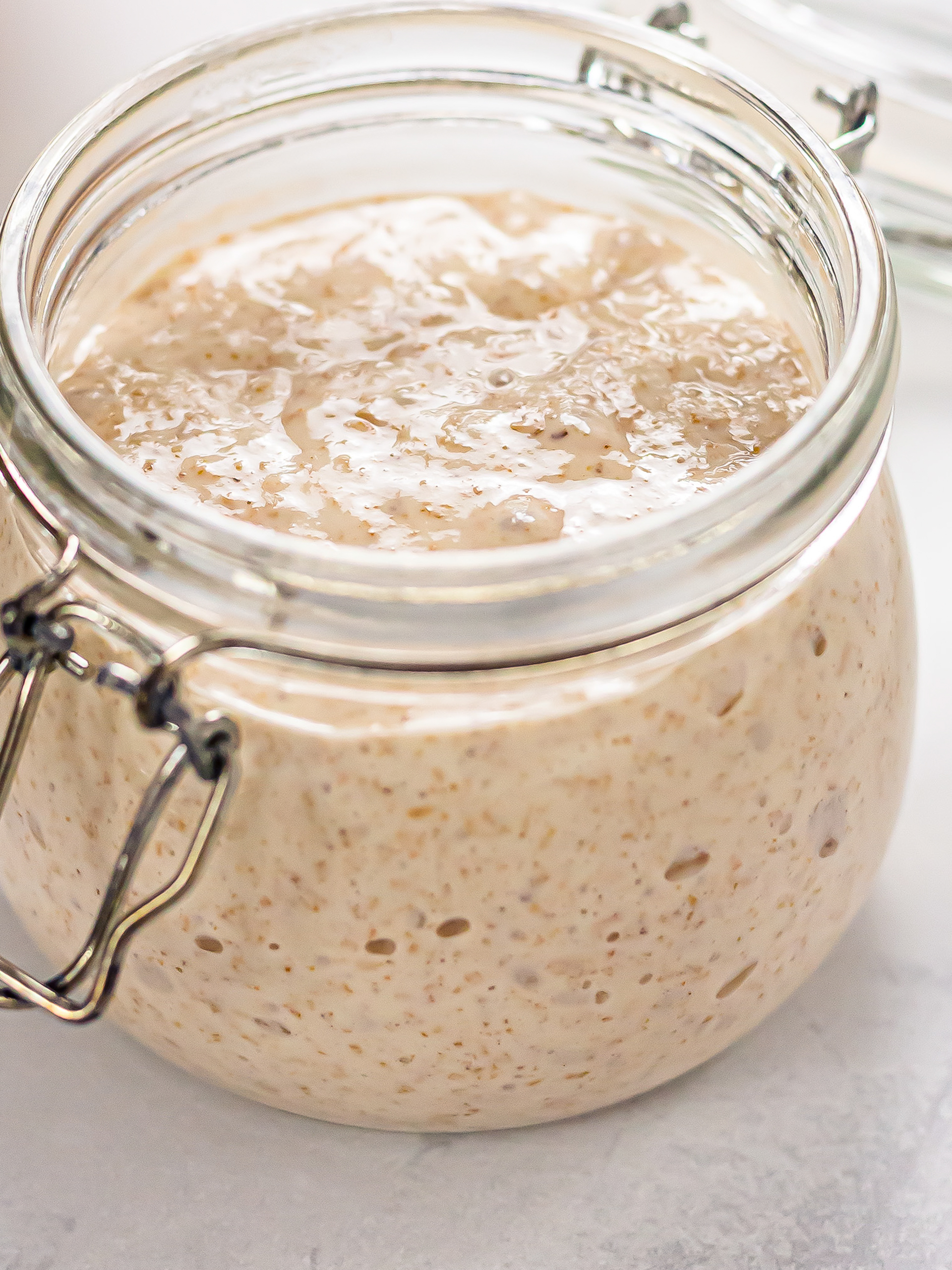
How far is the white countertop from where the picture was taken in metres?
0.65

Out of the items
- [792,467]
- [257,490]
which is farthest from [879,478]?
[257,490]

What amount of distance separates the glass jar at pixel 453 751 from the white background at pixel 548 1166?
0.14ft

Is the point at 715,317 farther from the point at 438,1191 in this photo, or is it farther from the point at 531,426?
the point at 438,1191

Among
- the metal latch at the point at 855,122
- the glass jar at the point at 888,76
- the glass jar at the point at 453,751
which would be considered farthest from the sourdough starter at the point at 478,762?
the glass jar at the point at 888,76

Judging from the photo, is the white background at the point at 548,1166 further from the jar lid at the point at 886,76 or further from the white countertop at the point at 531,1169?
the jar lid at the point at 886,76

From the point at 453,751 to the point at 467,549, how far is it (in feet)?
0.31

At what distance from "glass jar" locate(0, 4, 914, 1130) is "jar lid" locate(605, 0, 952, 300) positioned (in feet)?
1.39

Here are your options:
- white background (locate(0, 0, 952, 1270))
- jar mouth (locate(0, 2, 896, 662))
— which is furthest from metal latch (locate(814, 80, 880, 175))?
white background (locate(0, 0, 952, 1270))

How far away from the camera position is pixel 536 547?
1.55 feet

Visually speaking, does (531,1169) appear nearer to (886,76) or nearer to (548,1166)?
(548,1166)

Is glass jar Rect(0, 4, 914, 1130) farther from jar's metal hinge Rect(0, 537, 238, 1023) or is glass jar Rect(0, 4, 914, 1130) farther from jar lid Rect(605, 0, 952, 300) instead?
jar lid Rect(605, 0, 952, 300)

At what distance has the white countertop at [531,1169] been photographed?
65cm

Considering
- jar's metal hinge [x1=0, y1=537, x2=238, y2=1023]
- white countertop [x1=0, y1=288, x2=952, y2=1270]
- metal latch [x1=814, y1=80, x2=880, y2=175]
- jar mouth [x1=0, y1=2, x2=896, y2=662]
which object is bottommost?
white countertop [x1=0, y1=288, x2=952, y2=1270]

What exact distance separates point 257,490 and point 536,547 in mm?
173
